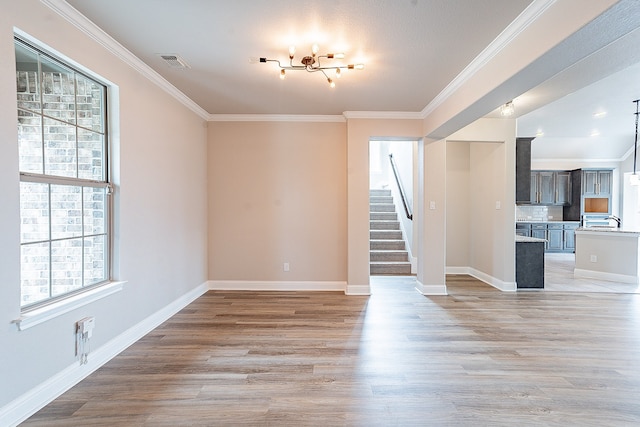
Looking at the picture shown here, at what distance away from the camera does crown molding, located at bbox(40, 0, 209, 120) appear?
1968 mm

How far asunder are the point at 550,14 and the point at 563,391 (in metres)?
2.48

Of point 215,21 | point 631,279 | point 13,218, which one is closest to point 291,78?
point 215,21

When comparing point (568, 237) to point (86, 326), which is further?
point (568, 237)

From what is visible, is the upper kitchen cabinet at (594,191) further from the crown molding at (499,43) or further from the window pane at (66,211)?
the window pane at (66,211)

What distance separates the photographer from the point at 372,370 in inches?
90.1

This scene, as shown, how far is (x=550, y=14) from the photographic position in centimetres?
184

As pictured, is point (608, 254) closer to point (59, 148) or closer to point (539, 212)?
point (539, 212)

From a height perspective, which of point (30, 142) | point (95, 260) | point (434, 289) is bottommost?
point (434, 289)

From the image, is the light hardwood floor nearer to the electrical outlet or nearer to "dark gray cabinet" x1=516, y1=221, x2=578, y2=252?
the electrical outlet

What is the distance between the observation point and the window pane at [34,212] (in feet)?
6.09

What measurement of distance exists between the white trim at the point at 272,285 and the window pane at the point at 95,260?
208 centimetres

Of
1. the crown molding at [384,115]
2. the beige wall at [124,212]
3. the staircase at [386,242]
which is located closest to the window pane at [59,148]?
the beige wall at [124,212]

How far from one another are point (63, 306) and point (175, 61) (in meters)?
2.19

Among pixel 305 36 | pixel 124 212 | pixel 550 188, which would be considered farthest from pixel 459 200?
pixel 124 212
